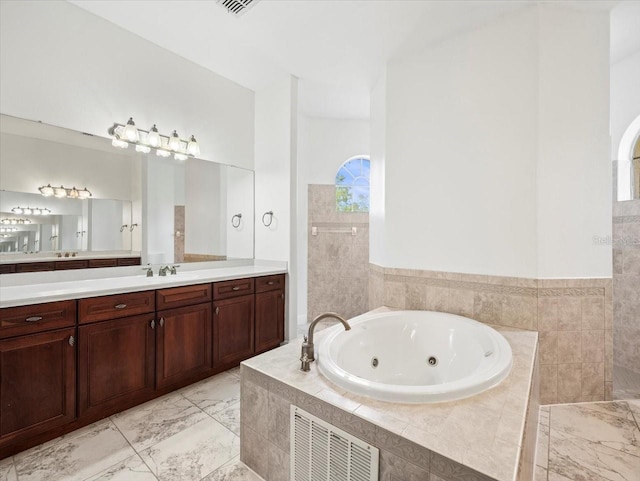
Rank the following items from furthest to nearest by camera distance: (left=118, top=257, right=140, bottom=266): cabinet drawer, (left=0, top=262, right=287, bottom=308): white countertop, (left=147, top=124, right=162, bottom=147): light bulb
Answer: (left=147, top=124, right=162, bottom=147): light bulb → (left=118, top=257, right=140, bottom=266): cabinet drawer → (left=0, top=262, right=287, bottom=308): white countertop

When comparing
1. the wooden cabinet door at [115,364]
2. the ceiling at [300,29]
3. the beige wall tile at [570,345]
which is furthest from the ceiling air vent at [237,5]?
the beige wall tile at [570,345]

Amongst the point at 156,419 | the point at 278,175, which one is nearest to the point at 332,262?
the point at 278,175

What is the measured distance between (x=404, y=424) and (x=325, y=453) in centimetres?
34

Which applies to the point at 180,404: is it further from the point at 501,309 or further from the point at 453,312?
the point at 501,309

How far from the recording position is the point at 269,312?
9.45 feet

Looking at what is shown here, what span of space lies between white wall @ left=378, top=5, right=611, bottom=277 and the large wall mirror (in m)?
2.04

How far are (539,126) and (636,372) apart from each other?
2.26 metres

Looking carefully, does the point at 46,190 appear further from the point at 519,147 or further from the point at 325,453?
the point at 519,147

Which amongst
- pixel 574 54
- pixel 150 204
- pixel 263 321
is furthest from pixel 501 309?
pixel 150 204

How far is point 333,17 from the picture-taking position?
216cm

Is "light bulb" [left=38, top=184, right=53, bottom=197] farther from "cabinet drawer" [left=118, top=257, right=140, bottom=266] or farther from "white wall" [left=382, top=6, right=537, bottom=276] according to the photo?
"white wall" [left=382, top=6, right=537, bottom=276]

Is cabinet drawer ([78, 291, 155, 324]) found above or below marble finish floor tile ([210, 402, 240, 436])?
above

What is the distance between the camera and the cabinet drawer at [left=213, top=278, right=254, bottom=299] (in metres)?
2.41

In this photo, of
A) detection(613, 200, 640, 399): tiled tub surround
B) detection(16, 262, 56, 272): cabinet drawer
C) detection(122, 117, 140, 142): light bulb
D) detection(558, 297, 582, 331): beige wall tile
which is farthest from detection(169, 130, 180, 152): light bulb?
detection(613, 200, 640, 399): tiled tub surround
